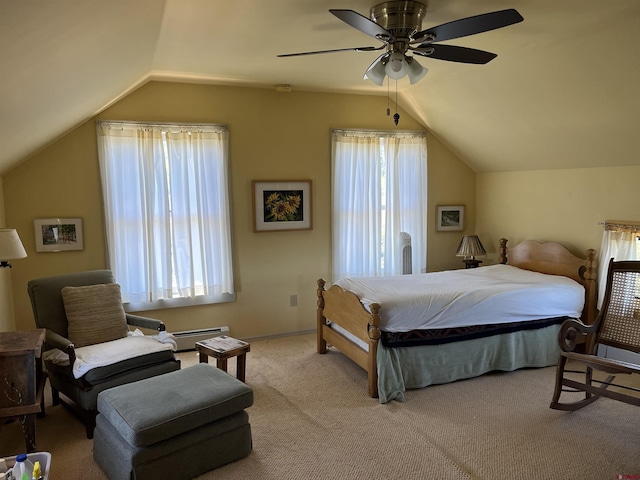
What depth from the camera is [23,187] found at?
3889mm

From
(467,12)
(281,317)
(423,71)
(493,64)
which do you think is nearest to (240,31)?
(423,71)

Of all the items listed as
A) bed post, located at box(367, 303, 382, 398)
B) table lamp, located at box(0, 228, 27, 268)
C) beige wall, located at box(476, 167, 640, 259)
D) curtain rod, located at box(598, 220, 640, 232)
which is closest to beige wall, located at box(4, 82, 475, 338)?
beige wall, located at box(476, 167, 640, 259)

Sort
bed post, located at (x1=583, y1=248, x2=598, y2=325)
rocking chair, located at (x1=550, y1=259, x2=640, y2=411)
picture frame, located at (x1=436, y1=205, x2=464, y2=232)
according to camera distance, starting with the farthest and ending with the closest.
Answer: picture frame, located at (x1=436, y1=205, x2=464, y2=232), bed post, located at (x1=583, y1=248, x2=598, y2=325), rocking chair, located at (x1=550, y1=259, x2=640, y2=411)

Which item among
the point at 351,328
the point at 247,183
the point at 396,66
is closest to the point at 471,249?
the point at 351,328

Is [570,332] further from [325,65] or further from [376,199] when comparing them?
[325,65]

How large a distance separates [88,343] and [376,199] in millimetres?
3075

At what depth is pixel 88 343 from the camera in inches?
131

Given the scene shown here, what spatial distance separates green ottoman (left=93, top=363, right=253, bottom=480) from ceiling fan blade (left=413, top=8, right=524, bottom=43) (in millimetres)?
2185

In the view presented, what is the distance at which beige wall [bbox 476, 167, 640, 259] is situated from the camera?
3.94 metres

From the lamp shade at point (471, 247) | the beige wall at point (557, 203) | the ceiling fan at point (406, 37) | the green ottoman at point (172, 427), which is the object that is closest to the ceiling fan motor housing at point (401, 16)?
the ceiling fan at point (406, 37)

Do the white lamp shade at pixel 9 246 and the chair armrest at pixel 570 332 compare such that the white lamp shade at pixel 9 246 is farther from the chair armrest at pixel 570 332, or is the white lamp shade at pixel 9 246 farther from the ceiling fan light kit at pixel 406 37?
the chair armrest at pixel 570 332

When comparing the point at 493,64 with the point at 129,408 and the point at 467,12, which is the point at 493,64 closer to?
the point at 467,12

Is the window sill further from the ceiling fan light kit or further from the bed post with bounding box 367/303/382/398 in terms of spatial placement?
the ceiling fan light kit

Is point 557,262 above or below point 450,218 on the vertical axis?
below
